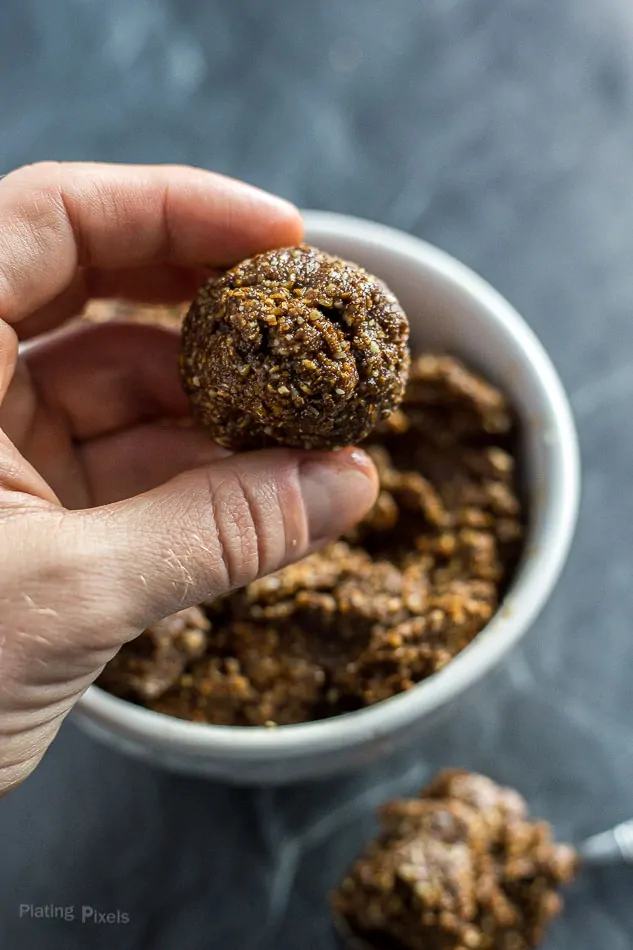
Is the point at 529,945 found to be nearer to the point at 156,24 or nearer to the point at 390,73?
the point at 390,73

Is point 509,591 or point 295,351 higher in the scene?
point 295,351

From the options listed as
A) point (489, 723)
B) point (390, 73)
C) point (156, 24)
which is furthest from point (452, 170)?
→ point (489, 723)

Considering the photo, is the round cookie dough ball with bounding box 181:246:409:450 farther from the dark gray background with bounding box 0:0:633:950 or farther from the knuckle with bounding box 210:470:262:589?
the dark gray background with bounding box 0:0:633:950

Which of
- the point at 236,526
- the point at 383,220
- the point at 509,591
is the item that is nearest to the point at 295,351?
the point at 236,526

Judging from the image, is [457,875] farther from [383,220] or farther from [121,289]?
[383,220]

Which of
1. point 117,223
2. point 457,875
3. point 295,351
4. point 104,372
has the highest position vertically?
point 295,351

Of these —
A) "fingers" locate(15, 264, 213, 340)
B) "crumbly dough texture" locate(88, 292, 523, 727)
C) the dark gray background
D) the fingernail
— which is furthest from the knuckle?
the dark gray background
